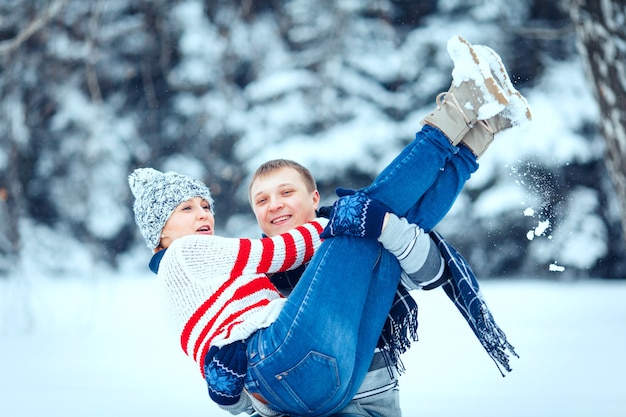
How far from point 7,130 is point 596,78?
12.7 feet

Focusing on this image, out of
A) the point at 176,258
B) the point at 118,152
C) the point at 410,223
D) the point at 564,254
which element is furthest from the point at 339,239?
the point at 118,152

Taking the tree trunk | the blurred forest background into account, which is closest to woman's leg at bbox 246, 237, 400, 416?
the tree trunk

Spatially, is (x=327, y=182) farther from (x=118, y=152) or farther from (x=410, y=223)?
(x=410, y=223)

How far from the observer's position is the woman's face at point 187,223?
179cm

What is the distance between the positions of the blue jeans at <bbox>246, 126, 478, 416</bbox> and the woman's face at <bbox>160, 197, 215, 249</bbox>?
492 millimetres

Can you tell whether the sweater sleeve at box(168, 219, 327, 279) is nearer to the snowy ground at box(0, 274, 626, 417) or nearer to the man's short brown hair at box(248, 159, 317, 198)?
the man's short brown hair at box(248, 159, 317, 198)

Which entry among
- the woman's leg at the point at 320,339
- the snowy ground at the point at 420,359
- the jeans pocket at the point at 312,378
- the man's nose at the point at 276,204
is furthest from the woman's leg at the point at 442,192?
the snowy ground at the point at 420,359

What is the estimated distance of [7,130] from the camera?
189 inches

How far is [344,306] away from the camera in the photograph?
4.46 ft

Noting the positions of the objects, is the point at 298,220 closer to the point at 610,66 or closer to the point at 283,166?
the point at 283,166

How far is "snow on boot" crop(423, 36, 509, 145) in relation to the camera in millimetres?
1441

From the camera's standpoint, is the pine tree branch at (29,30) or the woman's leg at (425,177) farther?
the pine tree branch at (29,30)

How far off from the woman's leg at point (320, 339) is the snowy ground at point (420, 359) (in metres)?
0.88

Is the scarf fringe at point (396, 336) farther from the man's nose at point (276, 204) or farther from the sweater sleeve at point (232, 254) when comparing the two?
the man's nose at point (276, 204)
